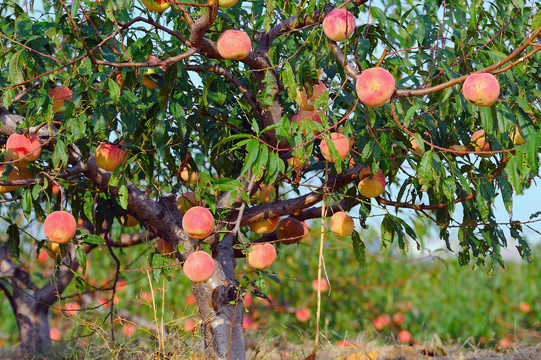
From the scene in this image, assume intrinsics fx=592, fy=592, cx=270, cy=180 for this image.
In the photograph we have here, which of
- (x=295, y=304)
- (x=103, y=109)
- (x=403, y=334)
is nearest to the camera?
(x=103, y=109)

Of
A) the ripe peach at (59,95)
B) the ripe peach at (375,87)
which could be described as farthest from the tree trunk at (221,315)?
the ripe peach at (375,87)

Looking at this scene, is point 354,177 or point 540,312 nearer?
point 354,177

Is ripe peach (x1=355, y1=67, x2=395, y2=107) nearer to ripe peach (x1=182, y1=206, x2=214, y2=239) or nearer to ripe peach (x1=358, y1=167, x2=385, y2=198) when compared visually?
ripe peach (x1=358, y1=167, x2=385, y2=198)

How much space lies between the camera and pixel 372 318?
5.53m

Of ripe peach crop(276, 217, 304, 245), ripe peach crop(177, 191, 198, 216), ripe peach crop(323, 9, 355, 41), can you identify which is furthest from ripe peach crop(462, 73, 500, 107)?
ripe peach crop(177, 191, 198, 216)

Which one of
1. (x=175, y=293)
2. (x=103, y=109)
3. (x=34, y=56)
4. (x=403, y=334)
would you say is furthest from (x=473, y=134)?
(x=175, y=293)

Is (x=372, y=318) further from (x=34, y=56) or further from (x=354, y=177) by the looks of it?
(x=34, y=56)

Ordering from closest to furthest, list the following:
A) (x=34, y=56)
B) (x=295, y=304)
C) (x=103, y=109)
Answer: (x=103, y=109) < (x=34, y=56) < (x=295, y=304)

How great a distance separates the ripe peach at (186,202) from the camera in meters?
2.41

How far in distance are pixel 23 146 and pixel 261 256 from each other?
890 millimetres

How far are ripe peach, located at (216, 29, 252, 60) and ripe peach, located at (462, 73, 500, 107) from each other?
0.67 meters

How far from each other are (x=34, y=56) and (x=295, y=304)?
379 centimetres

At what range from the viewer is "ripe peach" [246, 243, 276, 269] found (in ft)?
6.59

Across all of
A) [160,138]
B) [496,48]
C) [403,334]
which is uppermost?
[496,48]
